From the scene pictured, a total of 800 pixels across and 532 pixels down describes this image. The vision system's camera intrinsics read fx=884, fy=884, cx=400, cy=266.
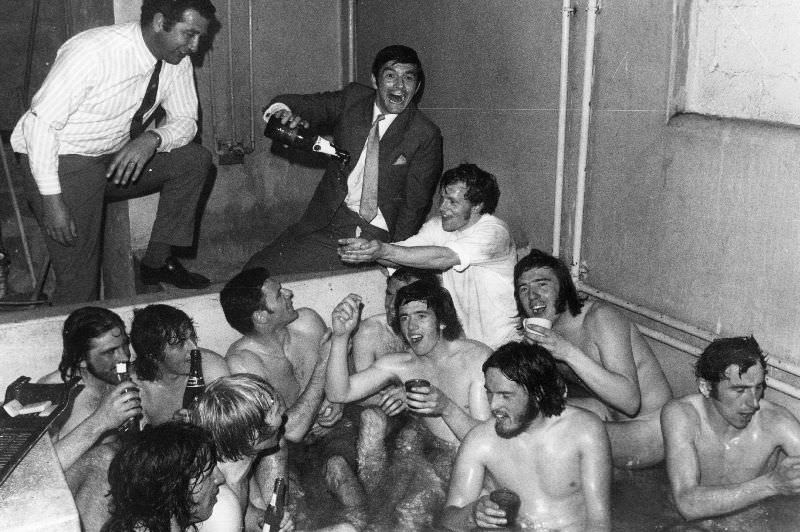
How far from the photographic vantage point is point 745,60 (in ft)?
16.2

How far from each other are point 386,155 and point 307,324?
4.84 feet

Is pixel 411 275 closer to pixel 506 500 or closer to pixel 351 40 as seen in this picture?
pixel 506 500

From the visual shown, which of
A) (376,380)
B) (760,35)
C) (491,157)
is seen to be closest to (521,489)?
(376,380)

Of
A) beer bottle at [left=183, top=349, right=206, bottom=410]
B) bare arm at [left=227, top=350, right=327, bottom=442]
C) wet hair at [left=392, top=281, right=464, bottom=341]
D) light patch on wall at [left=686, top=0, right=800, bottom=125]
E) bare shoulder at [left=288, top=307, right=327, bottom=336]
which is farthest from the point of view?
bare shoulder at [left=288, top=307, right=327, bottom=336]

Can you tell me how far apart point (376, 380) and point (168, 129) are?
2368 mm

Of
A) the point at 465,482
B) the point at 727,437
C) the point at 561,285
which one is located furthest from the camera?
the point at 561,285

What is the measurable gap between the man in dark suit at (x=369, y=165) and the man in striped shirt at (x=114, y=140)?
2.22 feet

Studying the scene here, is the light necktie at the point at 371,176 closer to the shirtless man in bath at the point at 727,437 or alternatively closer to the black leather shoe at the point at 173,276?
the black leather shoe at the point at 173,276

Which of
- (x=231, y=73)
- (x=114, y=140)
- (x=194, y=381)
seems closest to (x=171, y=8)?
(x=114, y=140)

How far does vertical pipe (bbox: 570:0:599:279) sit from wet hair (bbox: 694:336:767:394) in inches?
68.8

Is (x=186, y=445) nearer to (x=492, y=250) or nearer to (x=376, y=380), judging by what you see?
(x=376, y=380)

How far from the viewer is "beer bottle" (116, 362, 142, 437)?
4.32m

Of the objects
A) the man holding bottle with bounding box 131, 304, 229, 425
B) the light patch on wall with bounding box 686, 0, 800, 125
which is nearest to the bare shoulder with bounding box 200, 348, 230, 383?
the man holding bottle with bounding box 131, 304, 229, 425

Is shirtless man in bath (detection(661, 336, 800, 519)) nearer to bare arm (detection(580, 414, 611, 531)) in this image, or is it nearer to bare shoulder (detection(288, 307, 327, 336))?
bare arm (detection(580, 414, 611, 531))
